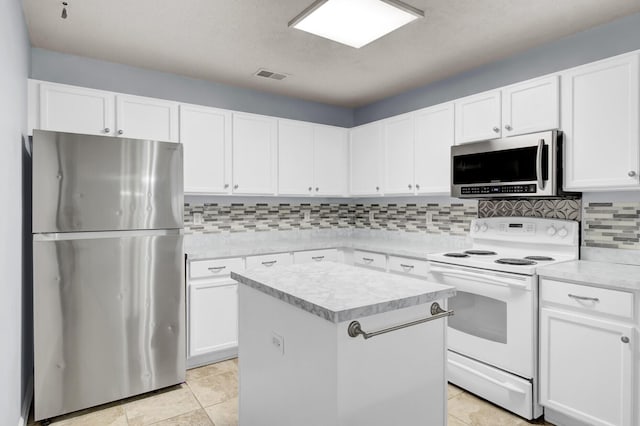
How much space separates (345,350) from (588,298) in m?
1.50

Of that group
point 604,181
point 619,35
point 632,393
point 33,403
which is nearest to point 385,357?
point 632,393

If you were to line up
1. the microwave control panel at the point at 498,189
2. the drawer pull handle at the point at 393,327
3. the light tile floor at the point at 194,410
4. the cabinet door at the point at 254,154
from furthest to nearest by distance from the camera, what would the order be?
1. the cabinet door at the point at 254,154
2. the microwave control panel at the point at 498,189
3. the light tile floor at the point at 194,410
4. the drawer pull handle at the point at 393,327

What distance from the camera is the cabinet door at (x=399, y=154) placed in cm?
356

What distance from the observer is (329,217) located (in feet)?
15.1

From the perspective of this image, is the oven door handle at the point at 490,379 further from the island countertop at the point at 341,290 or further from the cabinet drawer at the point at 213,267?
the cabinet drawer at the point at 213,267

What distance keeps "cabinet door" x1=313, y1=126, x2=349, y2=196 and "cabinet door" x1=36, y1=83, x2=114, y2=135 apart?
1.91 meters

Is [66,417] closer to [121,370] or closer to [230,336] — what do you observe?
[121,370]

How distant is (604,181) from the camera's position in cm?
232

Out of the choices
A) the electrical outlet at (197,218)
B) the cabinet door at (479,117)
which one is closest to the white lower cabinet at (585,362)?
the cabinet door at (479,117)

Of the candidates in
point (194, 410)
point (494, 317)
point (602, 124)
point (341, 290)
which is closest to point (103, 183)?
point (194, 410)

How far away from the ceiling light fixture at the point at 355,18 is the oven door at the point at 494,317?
5.28 ft

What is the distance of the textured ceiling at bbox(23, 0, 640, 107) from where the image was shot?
233cm

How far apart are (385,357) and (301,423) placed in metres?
0.41

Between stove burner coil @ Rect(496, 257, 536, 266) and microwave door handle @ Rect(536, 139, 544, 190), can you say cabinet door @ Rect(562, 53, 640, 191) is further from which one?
stove burner coil @ Rect(496, 257, 536, 266)
